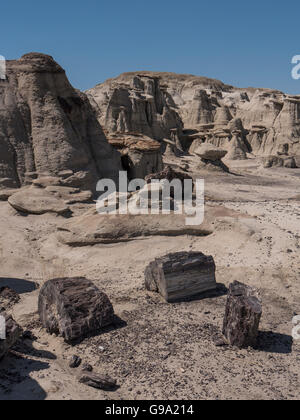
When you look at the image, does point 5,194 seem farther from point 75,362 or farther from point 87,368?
point 87,368

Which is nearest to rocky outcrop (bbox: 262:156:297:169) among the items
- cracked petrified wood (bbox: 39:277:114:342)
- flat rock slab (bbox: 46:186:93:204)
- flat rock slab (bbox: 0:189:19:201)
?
flat rock slab (bbox: 46:186:93:204)

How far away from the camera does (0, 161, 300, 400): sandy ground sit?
3416mm

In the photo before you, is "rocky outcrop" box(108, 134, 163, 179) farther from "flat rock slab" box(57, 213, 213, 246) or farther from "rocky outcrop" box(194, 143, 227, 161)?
"flat rock slab" box(57, 213, 213, 246)

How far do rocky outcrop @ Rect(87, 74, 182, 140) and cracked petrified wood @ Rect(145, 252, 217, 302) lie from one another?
18019 mm

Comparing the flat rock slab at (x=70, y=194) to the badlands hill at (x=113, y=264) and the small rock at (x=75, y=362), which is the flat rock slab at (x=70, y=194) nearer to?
Answer: the badlands hill at (x=113, y=264)

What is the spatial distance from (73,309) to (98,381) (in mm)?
1052

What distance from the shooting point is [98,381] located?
11.0ft

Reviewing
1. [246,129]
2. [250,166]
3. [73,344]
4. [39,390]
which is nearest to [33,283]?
[73,344]

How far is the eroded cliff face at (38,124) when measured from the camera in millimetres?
9953

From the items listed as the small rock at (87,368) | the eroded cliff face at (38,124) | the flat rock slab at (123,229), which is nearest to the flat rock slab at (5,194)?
the eroded cliff face at (38,124)

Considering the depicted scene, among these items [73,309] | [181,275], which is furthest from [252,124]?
[73,309]

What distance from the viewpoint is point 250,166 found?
24625 millimetres

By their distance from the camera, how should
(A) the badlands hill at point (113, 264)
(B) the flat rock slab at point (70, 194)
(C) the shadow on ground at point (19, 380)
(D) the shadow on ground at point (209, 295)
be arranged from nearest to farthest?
(C) the shadow on ground at point (19, 380) < (A) the badlands hill at point (113, 264) < (D) the shadow on ground at point (209, 295) < (B) the flat rock slab at point (70, 194)

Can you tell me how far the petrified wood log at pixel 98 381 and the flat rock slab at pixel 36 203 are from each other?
5668mm
